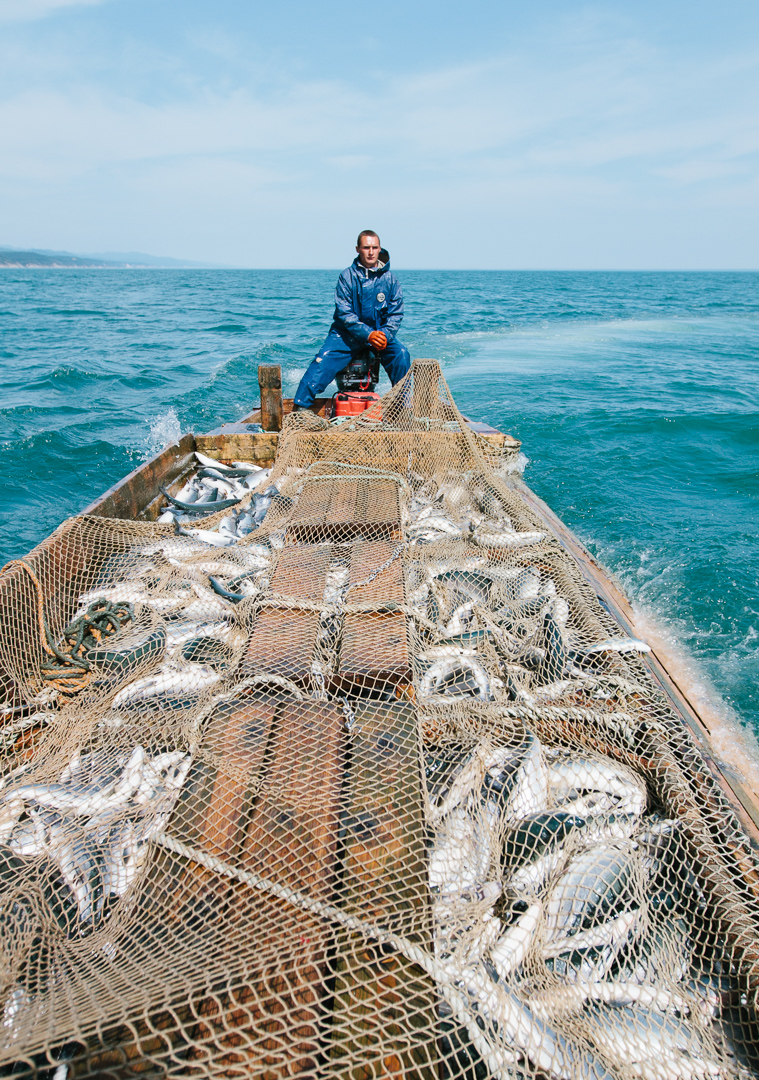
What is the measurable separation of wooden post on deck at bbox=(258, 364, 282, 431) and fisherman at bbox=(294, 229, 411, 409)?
37cm

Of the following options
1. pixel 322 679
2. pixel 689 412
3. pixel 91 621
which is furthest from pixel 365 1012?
pixel 689 412

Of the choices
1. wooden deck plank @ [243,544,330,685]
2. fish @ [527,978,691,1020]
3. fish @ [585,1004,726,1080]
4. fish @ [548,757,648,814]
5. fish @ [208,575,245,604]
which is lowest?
fish @ [585,1004,726,1080]

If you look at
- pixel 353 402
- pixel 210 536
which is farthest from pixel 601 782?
pixel 353 402

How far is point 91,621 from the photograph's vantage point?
410 cm

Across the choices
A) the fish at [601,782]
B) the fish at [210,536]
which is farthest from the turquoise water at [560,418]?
the fish at [210,536]

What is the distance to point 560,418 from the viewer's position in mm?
16484

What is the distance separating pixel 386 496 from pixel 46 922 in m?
4.01

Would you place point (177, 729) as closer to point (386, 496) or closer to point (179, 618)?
point (179, 618)

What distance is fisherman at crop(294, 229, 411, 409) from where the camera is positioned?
7.93 m

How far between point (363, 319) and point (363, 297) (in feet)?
1.09

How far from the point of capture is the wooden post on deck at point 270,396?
798 centimetres

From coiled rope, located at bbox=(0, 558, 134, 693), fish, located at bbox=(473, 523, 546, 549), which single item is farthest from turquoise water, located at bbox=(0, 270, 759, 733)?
coiled rope, located at bbox=(0, 558, 134, 693)

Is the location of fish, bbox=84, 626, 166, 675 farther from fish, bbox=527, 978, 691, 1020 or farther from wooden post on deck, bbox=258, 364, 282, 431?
wooden post on deck, bbox=258, 364, 282, 431

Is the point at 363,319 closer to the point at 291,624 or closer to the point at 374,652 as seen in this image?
the point at 291,624
